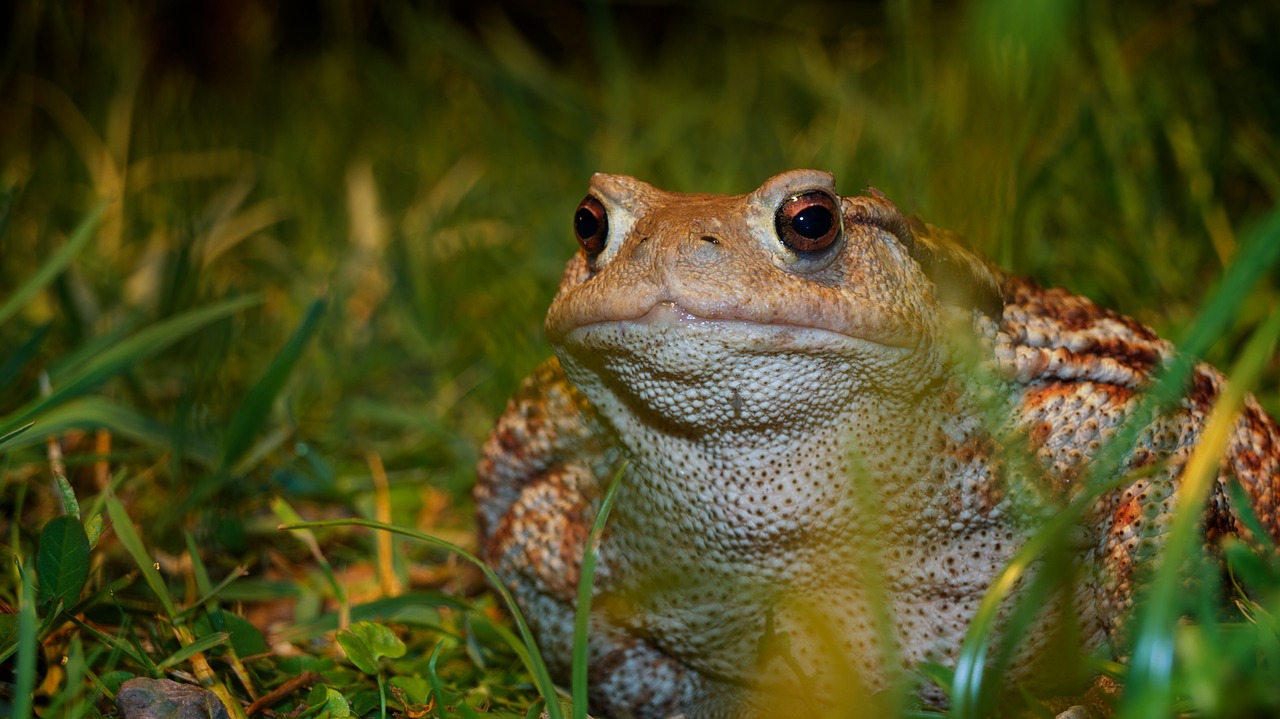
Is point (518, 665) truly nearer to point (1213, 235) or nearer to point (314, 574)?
point (314, 574)

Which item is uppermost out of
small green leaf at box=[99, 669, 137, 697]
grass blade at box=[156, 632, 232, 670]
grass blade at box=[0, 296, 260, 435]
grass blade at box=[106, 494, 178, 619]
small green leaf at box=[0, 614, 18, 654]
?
grass blade at box=[0, 296, 260, 435]

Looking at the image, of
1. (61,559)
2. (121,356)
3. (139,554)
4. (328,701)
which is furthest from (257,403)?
(328,701)

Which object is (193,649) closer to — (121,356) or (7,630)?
(7,630)

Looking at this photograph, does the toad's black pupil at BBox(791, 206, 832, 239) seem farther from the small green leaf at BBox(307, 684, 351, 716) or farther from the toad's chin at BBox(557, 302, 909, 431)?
the small green leaf at BBox(307, 684, 351, 716)

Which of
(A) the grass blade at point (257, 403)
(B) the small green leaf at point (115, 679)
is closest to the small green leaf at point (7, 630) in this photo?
(B) the small green leaf at point (115, 679)

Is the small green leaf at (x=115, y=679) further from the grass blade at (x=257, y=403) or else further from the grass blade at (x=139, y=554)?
the grass blade at (x=257, y=403)

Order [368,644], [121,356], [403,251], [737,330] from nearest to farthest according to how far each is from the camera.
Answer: [737,330], [368,644], [121,356], [403,251]

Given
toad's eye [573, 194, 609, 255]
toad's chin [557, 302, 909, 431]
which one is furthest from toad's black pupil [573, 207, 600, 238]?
toad's chin [557, 302, 909, 431]
